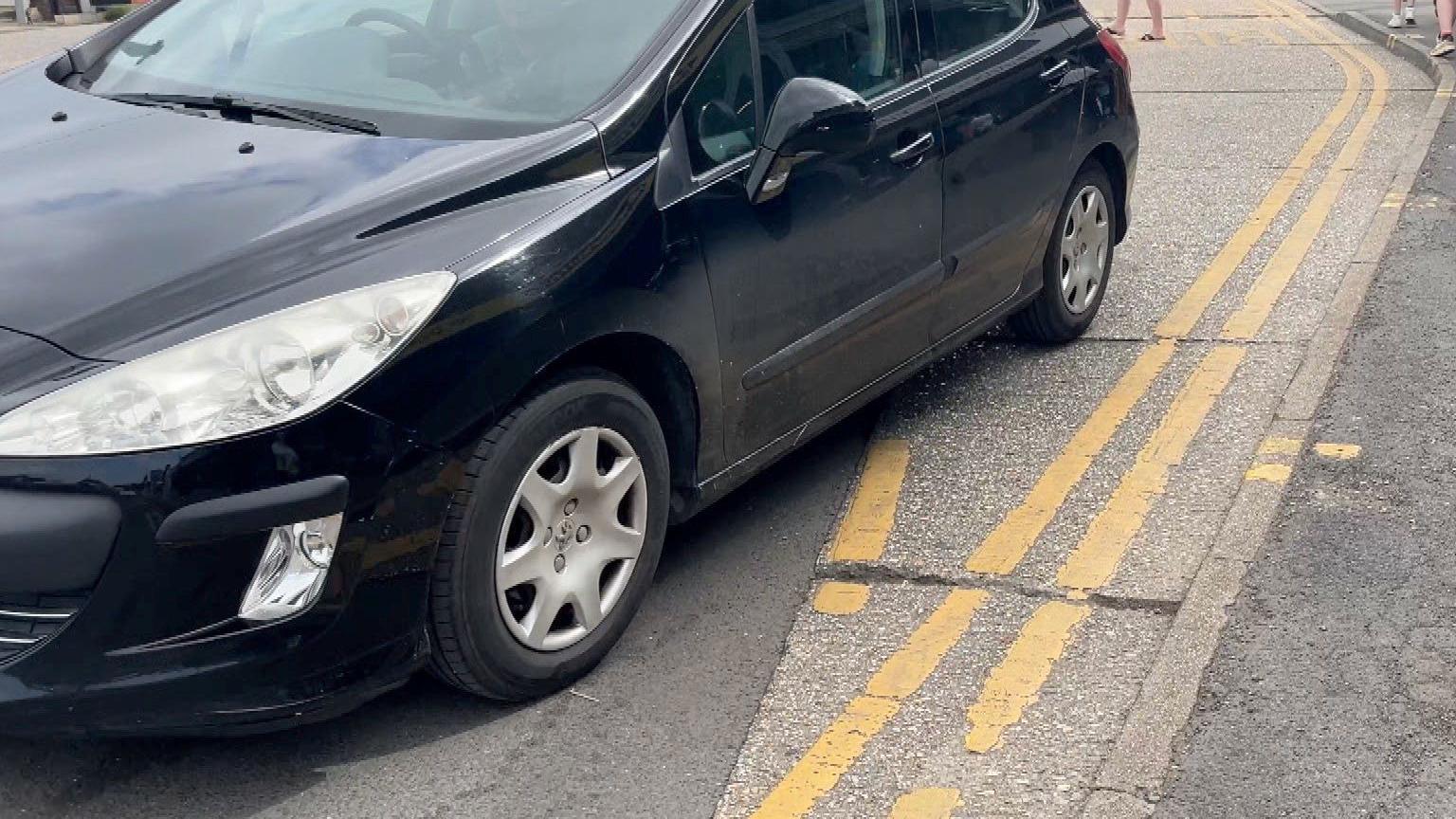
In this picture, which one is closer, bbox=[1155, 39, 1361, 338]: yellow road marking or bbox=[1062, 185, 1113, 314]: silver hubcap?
bbox=[1062, 185, 1113, 314]: silver hubcap

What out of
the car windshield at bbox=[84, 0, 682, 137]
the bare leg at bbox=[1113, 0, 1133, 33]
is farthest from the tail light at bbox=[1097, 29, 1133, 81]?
the bare leg at bbox=[1113, 0, 1133, 33]

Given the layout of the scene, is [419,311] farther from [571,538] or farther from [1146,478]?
[1146,478]

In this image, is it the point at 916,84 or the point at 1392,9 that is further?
the point at 1392,9

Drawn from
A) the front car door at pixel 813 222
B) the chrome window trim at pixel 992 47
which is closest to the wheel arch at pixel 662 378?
the front car door at pixel 813 222

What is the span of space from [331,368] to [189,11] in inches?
80.9

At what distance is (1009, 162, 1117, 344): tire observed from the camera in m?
5.72

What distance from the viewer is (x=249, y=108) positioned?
3.92 meters

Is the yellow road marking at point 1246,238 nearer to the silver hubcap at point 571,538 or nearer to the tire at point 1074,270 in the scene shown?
the tire at point 1074,270

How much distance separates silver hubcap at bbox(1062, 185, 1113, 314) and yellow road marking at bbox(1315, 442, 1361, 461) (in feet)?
3.86

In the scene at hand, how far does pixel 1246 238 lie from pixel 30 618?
6.13 meters

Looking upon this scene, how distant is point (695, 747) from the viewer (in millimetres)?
3389

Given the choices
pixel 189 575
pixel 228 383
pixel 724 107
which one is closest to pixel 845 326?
pixel 724 107

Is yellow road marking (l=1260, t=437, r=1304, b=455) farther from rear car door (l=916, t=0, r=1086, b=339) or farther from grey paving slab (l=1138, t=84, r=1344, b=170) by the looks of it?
grey paving slab (l=1138, t=84, r=1344, b=170)

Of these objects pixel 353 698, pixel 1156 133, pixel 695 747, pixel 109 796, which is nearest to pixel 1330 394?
pixel 695 747
